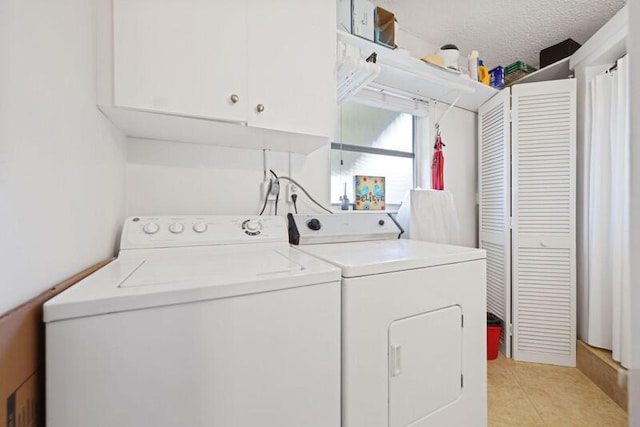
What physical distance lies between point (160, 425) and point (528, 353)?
266 cm

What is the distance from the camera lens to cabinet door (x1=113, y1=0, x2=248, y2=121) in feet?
3.14

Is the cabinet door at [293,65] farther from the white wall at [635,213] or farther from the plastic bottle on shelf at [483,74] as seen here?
the plastic bottle on shelf at [483,74]

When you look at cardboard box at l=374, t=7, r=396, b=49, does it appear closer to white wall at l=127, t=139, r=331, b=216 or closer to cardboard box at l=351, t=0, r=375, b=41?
cardboard box at l=351, t=0, r=375, b=41

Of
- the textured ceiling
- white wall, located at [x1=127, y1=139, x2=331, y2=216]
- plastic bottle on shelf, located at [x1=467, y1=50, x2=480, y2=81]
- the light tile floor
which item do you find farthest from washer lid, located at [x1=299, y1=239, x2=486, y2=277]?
the textured ceiling

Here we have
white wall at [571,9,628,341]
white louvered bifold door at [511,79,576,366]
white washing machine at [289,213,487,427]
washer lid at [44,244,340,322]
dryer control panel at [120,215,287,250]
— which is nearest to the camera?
washer lid at [44,244,340,322]

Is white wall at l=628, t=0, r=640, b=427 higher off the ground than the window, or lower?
lower

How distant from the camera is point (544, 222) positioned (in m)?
2.09

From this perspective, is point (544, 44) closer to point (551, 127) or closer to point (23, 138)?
point (551, 127)

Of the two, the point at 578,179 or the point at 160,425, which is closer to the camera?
the point at 160,425

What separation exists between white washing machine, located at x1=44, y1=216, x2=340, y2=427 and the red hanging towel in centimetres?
173

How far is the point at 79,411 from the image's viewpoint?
0.55 m

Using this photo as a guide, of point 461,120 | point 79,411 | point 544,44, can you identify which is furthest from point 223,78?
point 544,44

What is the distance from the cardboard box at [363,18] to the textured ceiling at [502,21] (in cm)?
38

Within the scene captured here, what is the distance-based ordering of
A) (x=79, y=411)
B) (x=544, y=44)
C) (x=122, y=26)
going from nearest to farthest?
(x=79, y=411) < (x=122, y=26) < (x=544, y=44)
